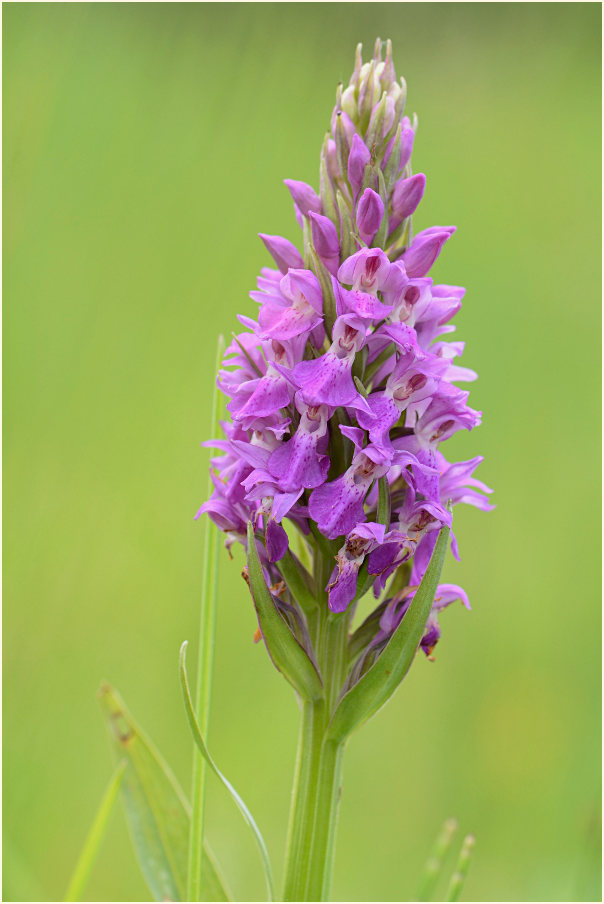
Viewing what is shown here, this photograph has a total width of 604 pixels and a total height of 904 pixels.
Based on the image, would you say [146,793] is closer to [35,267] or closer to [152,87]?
[152,87]

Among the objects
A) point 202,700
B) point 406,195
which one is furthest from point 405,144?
point 202,700

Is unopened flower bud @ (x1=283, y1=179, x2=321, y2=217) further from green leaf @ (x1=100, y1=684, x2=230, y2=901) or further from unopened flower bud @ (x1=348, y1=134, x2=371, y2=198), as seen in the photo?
green leaf @ (x1=100, y1=684, x2=230, y2=901)

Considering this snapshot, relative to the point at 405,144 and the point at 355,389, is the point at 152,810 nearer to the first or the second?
the point at 355,389

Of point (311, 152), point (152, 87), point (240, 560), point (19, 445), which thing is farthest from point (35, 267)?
point (311, 152)

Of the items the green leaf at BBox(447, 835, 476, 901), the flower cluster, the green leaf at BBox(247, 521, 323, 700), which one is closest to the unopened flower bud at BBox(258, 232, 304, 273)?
the flower cluster

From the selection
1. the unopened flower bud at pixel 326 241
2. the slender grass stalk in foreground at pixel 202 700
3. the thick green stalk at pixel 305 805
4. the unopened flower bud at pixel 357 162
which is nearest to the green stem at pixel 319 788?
the thick green stalk at pixel 305 805
